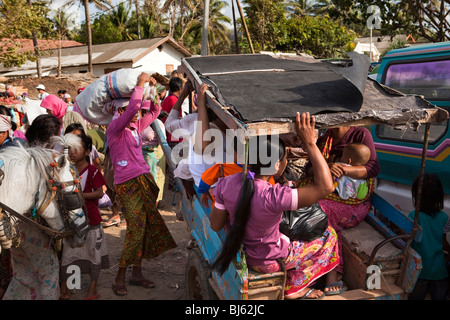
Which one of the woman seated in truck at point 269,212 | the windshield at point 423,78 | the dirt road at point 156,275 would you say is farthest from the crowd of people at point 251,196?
the windshield at point 423,78

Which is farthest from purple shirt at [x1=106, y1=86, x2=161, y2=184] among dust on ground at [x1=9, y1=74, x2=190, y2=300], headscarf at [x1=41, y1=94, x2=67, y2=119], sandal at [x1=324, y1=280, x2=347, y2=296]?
headscarf at [x1=41, y1=94, x2=67, y2=119]

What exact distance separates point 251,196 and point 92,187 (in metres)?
2.17

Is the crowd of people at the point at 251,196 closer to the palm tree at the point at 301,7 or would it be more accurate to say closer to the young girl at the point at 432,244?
the young girl at the point at 432,244

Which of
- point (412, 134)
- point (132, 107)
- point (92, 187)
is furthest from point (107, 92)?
point (412, 134)

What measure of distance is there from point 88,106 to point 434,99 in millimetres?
3593

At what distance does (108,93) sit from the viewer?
3.94m

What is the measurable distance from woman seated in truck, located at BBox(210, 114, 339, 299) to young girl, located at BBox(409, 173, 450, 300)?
90 centimetres

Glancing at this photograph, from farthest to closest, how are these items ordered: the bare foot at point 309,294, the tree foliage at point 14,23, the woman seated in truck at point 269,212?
1. the tree foliage at point 14,23
2. the bare foot at point 309,294
3. the woman seated in truck at point 269,212

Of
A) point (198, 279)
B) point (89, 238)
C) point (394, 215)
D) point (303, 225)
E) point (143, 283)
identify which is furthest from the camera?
point (143, 283)

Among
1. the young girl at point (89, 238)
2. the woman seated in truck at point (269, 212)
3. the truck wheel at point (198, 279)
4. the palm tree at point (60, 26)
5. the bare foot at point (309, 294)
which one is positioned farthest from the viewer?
the palm tree at point (60, 26)

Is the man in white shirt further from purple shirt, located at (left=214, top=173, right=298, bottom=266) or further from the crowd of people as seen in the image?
purple shirt, located at (left=214, top=173, right=298, bottom=266)

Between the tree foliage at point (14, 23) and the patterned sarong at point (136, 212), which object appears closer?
the patterned sarong at point (136, 212)

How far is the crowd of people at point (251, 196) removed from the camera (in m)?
2.35

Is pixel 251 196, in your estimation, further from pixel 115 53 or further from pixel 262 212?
pixel 115 53
